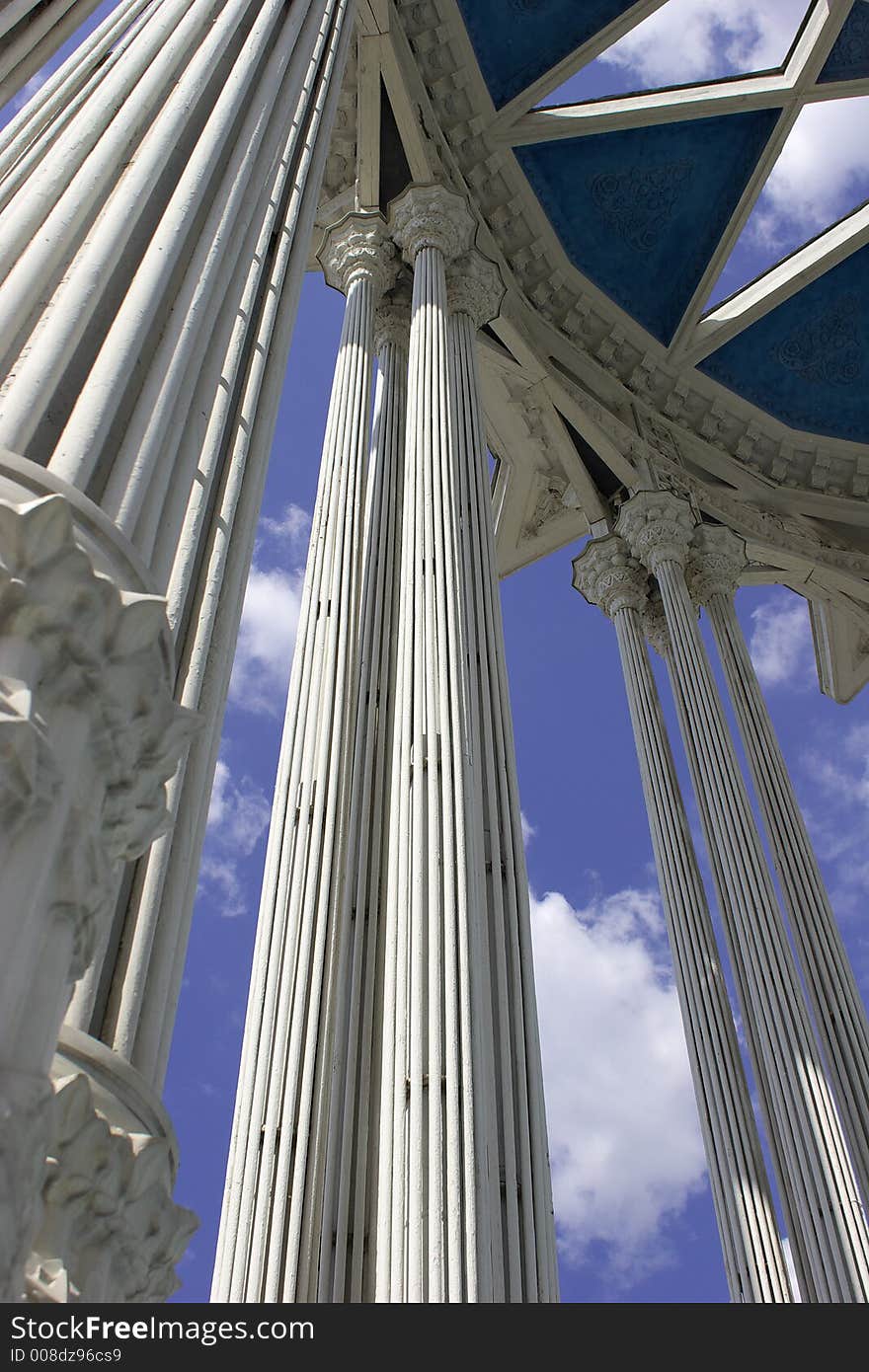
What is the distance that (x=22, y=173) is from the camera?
104 inches

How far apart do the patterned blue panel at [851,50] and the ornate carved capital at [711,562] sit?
Result: 16.0 ft

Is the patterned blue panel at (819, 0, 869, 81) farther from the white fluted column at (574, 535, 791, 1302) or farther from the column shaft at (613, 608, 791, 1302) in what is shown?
the column shaft at (613, 608, 791, 1302)

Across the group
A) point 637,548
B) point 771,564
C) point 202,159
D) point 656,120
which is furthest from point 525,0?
point 202,159

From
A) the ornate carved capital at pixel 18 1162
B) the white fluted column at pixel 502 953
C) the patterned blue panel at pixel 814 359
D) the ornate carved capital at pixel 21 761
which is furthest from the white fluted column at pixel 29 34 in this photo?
the patterned blue panel at pixel 814 359

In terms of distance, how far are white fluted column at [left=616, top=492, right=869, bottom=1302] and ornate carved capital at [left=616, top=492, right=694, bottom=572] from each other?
35cm

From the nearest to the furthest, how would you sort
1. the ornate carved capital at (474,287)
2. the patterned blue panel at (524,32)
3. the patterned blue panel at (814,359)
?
the ornate carved capital at (474,287) → the patterned blue panel at (524,32) → the patterned blue panel at (814,359)

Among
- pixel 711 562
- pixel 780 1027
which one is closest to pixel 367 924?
pixel 780 1027

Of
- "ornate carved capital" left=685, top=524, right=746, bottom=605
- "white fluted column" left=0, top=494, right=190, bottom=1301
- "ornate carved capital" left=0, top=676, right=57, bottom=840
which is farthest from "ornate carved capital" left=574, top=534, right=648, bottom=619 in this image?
"ornate carved capital" left=0, top=676, right=57, bottom=840

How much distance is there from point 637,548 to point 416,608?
631cm

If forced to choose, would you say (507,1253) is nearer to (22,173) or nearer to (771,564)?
(22,173)

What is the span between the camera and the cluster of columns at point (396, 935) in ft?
15.3

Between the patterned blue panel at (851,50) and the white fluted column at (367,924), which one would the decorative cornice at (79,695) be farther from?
the patterned blue panel at (851,50)

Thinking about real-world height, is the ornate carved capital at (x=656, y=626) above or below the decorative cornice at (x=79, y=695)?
above

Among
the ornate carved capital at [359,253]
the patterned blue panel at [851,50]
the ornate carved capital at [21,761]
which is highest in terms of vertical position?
the patterned blue panel at [851,50]
